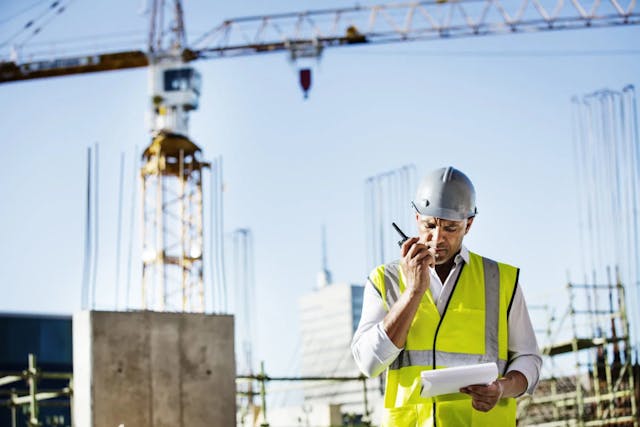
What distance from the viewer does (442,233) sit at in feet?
12.0

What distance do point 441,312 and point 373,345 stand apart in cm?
30

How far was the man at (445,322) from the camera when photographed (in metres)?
3.49

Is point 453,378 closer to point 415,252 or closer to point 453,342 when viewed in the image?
point 453,342

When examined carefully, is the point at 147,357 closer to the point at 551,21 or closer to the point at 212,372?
the point at 212,372

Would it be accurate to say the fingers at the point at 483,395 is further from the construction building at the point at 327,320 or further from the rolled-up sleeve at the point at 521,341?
the construction building at the point at 327,320

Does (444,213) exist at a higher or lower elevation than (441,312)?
higher

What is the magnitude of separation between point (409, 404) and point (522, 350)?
0.49m

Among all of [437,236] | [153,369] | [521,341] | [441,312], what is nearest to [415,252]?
[437,236]

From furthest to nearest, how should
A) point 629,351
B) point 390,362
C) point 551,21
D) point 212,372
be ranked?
point 551,21, point 629,351, point 212,372, point 390,362

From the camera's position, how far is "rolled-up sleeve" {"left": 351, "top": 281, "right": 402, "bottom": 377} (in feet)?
11.5

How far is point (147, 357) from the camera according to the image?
662 cm

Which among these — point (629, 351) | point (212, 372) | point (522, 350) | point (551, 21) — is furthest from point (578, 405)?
point (551, 21)

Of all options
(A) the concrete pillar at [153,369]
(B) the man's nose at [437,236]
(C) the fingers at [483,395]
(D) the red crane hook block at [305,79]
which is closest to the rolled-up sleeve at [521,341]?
(C) the fingers at [483,395]

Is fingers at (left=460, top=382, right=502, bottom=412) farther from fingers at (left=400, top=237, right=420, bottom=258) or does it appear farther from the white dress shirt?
fingers at (left=400, top=237, right=420, bottom=258)
